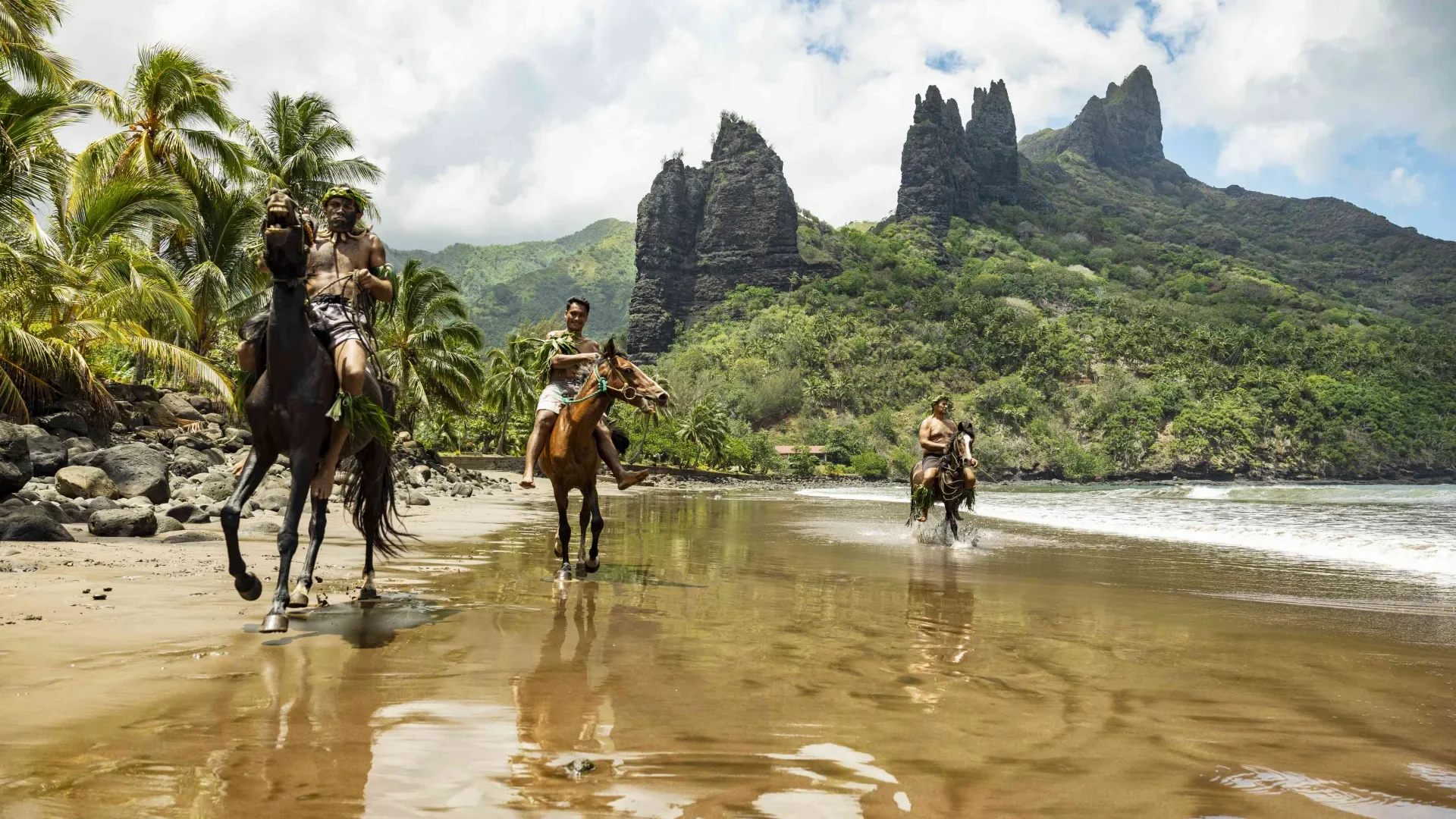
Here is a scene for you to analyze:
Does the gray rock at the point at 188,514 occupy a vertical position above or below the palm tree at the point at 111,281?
below

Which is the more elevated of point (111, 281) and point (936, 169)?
point (936, 169)

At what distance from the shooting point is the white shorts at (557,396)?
8.84 meters

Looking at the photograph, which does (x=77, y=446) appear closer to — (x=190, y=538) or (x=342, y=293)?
(x=190, y=538)

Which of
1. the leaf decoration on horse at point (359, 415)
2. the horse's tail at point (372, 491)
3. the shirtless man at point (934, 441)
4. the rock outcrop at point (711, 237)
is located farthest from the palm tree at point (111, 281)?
the rock outcrop at point (711, 237)

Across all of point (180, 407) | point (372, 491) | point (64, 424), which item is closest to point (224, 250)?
point (180, 407)

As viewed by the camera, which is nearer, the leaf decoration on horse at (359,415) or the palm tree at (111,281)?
the leaf decoration on horse at (359,415)

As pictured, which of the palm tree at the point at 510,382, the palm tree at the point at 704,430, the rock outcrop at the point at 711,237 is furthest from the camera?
the rock outcrop at the point at 711,237

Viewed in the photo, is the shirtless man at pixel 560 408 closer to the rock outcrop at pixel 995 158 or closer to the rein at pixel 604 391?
the rein at pixel 604 391

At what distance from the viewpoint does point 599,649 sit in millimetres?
5062

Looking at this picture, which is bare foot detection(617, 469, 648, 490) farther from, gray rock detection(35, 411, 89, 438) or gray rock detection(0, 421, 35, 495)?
gray rock detection(35, 411, 89, 438)

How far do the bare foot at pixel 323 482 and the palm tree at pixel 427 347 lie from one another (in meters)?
32.8

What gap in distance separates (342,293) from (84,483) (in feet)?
25.4

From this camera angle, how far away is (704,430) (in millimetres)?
77062

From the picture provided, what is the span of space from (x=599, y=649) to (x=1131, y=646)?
3454 mm
